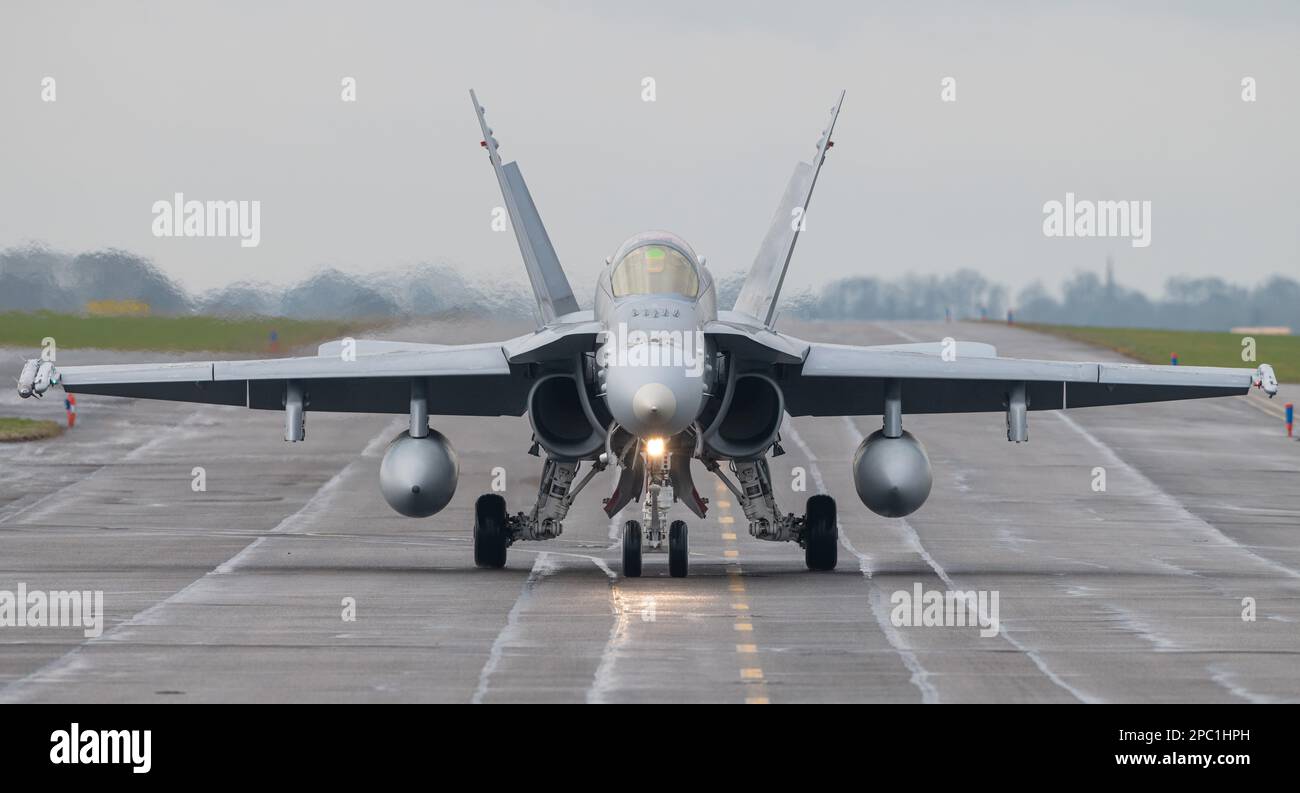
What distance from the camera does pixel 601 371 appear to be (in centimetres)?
1925

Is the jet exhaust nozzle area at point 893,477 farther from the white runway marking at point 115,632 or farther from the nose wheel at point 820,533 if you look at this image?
the white runway marking at point 115,632

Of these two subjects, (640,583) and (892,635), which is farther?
(640,583)

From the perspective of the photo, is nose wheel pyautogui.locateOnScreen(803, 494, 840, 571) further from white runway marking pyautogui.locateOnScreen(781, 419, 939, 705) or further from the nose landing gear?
the nose landing gear

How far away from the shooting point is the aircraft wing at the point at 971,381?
2086 cm

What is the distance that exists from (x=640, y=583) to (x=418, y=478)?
2444 mm

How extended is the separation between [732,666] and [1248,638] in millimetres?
4497

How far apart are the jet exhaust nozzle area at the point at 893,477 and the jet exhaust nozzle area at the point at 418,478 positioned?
13.4ft

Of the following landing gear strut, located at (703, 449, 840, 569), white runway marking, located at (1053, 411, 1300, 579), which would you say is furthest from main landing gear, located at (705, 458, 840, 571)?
white runway marking, located at (1053, 411, 1300, 579)

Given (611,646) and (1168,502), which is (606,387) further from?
(1168,502)

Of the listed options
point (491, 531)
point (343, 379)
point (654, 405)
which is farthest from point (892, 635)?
point (343, 379)

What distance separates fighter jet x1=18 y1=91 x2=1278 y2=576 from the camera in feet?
64.2

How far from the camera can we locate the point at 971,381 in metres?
21.4
